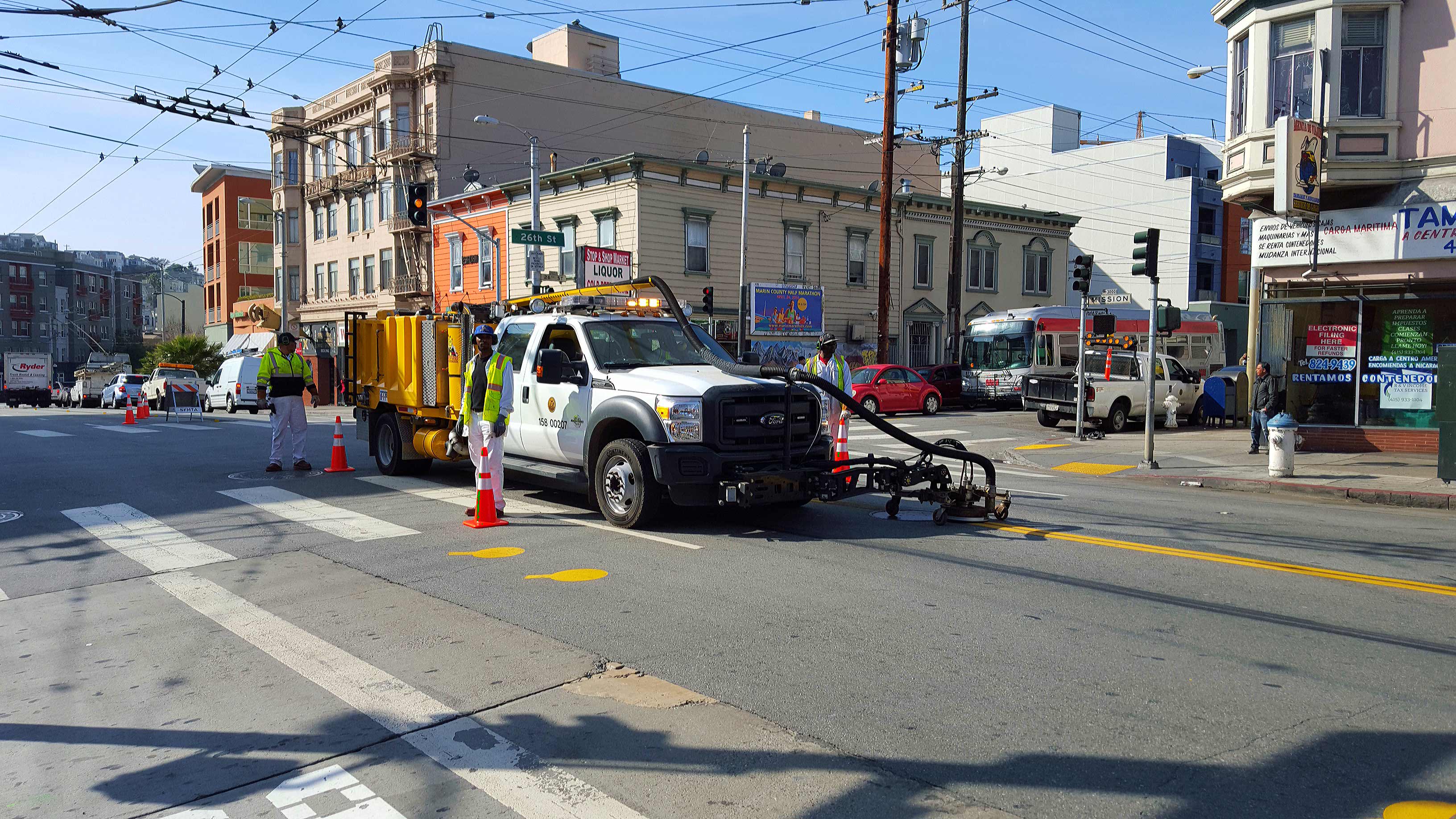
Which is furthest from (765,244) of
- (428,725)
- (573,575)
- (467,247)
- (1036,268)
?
(428,725)

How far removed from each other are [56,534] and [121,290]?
12596 cm

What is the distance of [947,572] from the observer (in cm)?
747

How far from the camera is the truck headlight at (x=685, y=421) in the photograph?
8.78 meters

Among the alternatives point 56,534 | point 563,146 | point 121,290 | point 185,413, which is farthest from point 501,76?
point 121,290

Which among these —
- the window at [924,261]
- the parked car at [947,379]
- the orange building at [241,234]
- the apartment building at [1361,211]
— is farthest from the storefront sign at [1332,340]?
the orange building at [241,234]

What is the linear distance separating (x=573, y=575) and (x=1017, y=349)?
26763mm

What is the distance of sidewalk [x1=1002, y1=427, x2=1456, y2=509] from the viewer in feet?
43.2

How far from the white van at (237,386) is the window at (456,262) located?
7.83m

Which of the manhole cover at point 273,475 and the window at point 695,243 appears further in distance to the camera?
the window at point 695,243

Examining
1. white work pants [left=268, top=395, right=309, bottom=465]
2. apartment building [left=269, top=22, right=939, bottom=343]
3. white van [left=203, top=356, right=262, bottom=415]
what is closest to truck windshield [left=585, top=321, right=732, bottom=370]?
white work pants [left=268, top=395, right=309, bottom=465]

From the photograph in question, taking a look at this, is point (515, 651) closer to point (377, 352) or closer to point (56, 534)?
point (56, 534)

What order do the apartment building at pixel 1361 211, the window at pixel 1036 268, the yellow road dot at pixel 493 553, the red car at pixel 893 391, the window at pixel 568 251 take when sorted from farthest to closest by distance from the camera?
the window at pixel 1036 268, the window at pixel 568 251, the red car at pixel 893 391, the apartment building at pixel 1361 211, the yellow road dot at pixel 493 553

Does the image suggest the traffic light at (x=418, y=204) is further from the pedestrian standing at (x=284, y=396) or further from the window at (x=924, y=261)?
the window at (x=924, y=261)

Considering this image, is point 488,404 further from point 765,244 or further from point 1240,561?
point 765,244
